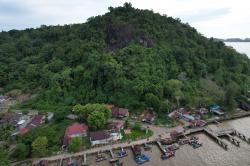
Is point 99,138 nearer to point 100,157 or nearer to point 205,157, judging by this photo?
point 100,157

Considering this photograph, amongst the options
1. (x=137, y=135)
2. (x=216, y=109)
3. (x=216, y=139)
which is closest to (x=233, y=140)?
(x=216, y=139)

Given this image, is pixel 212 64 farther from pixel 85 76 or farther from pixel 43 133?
pixel 43 133

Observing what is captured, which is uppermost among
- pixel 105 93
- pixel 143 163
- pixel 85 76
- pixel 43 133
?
pixel 85 76

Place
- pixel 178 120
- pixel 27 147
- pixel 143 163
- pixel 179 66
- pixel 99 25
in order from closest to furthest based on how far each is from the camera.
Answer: pixel 143 163
pixel 27 147
pixel 178 120
pixel 179 66
pixel 99 25

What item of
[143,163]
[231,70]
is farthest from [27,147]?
[231,70]

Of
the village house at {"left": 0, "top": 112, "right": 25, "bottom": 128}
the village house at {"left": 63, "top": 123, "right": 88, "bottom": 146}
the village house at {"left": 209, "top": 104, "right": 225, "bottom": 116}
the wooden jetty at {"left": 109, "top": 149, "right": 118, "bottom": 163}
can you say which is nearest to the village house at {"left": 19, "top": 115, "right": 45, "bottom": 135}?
the village house at {"left": 0, "top": 112, "right": 25, "bottom": 128}

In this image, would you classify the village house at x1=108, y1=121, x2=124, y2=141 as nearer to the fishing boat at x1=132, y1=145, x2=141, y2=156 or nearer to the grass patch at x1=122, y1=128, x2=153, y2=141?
the grass patch at x1=122, y1=128, x2=153, y2=141

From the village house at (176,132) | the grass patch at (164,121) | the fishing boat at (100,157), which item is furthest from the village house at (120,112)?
the fishing boat at (100,157)
